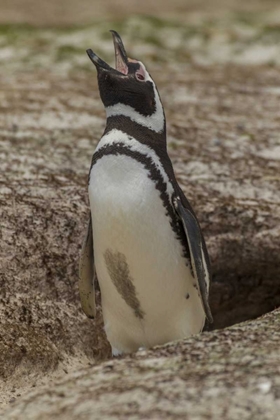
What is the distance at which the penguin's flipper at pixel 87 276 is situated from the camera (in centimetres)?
438

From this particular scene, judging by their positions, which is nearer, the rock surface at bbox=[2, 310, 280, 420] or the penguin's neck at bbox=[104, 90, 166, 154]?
the rock surface at bbox=[2, 310, 280, 420]

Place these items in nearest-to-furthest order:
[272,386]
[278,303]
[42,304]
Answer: [272,386], [42,304], [278,303]

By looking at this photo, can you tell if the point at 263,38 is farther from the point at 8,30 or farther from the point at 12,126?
the point at 12,126

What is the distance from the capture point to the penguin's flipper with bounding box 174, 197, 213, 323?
162 inches

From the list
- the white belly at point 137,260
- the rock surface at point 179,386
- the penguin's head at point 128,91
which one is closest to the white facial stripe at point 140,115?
the penguin's head at point 128,91

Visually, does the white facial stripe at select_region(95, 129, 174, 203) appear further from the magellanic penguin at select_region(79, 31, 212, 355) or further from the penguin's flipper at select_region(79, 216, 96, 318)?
the penguin's flipper at select_region(79, 216, 96, 318)

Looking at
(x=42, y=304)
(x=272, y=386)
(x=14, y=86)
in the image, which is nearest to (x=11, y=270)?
(x=42, y=304)

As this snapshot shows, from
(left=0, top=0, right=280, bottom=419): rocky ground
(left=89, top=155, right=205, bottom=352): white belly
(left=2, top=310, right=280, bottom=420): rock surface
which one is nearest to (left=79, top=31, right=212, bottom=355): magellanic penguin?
(left=89, top=155, right=205, bottom=352): white belly

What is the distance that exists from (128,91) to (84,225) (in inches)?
39.7

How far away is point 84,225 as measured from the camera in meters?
4.93

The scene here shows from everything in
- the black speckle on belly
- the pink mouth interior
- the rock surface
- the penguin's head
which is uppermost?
the pink mouth interior

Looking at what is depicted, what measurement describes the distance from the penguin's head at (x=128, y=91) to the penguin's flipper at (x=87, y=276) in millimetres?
608

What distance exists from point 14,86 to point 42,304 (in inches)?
122

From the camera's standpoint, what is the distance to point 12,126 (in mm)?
6121
